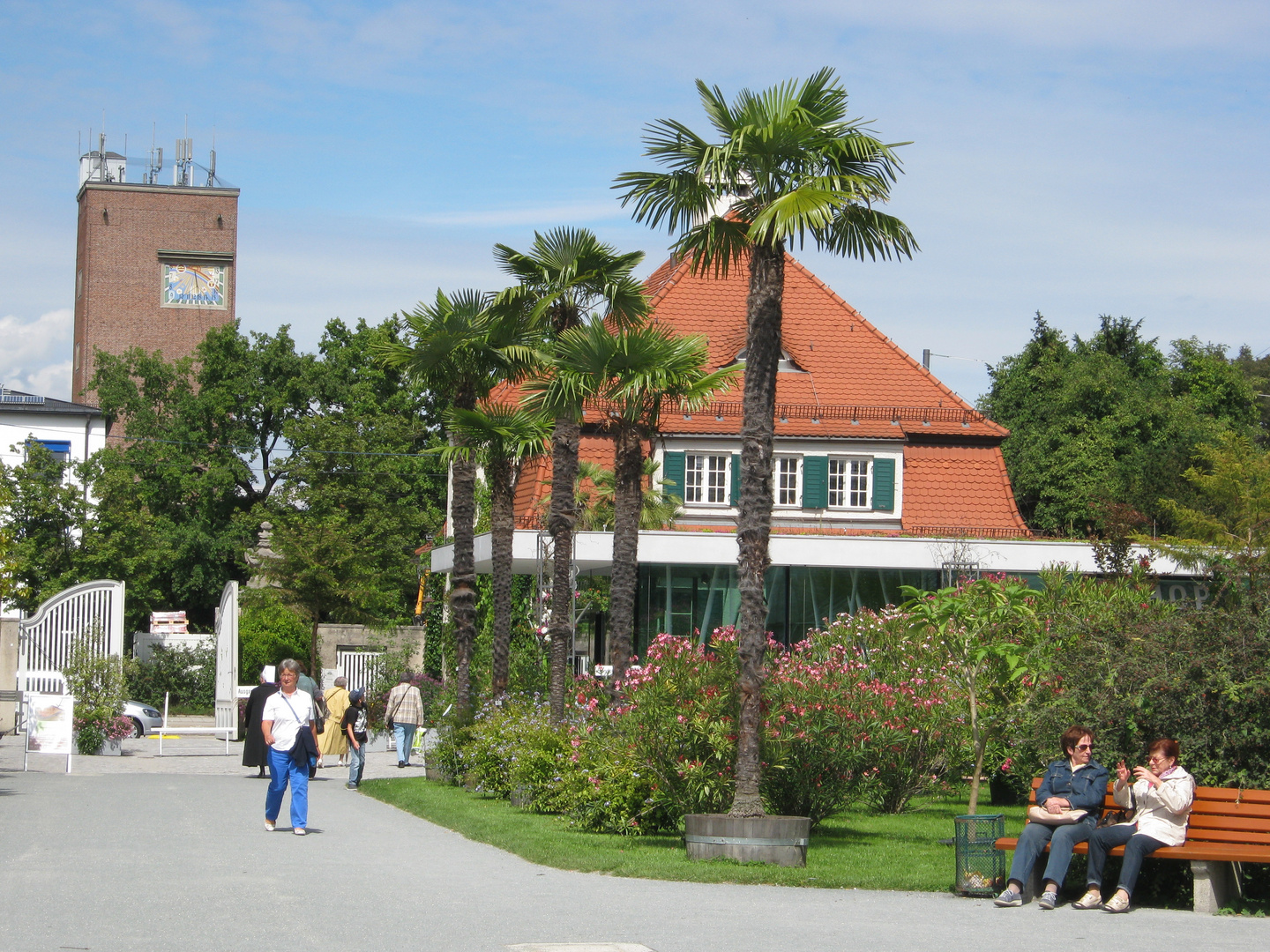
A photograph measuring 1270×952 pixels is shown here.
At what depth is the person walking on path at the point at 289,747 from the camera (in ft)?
47.9

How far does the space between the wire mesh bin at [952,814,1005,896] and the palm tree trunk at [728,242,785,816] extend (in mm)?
2200

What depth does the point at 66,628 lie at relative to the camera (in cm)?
2772

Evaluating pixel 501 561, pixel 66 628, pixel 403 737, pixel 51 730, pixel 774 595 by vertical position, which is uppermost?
pixel 501 561

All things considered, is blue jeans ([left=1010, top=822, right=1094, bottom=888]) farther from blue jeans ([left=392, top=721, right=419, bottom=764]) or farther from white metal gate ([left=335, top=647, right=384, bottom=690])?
white metal gate ([left=335, top=647, right=384, bottom=690])

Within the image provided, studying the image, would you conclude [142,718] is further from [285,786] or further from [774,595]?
[285,786]

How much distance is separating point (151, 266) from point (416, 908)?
A: 3096 inches

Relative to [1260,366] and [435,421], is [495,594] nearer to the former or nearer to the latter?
[435,421]

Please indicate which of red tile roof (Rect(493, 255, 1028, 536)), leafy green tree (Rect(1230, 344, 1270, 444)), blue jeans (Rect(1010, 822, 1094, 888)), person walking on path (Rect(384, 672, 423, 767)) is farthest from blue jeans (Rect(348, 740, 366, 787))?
leafy green tree (Rect(1230, 344, 1270, 444))

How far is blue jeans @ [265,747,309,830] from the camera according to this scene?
1462 centimetres

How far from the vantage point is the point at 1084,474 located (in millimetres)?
53000

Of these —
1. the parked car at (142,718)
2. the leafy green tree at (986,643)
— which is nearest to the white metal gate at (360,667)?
the parked car at (142,718)

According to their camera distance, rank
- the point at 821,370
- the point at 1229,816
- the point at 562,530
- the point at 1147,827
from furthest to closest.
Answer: the point at 821,370
the point at 562,530
the point at 1229,816
the point at 1147,827

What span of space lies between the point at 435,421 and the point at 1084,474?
989 inches

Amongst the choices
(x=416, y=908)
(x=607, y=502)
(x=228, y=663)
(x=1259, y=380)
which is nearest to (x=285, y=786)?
(x=416, y=908)
